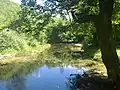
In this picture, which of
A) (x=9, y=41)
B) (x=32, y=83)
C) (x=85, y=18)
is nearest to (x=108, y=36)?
(x=85, y=18)

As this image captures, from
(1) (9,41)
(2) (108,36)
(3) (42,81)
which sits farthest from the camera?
(1) (9,41)

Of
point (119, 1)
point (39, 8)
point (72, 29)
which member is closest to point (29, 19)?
point (39, 8)

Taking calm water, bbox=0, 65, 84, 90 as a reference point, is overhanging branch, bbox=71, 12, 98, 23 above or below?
→ above

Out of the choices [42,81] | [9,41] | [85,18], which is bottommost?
[42,81]

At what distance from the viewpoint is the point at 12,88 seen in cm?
1549

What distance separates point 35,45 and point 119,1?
30.5 m

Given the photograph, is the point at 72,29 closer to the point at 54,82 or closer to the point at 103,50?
the point at 103,50

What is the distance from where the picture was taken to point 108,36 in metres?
11.1

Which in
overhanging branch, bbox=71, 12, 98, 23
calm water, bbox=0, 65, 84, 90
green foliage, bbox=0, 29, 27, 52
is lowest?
calm water, bbox=0, 65, 84, 90

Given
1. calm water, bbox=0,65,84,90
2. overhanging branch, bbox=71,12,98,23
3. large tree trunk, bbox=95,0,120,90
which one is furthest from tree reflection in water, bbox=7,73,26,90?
large tree trunk, bbox=95,0,120,90

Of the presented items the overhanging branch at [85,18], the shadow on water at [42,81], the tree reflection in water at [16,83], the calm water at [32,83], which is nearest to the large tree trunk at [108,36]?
the overhanging branch at [85,18]

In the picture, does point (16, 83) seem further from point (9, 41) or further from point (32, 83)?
point (9, 41)

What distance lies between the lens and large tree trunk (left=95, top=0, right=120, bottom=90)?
10859 millimetres

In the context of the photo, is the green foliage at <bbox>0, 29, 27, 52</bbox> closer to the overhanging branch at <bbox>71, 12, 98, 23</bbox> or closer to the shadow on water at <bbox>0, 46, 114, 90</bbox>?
the shadow on water at <bbox>0, 46, 114, 90</bbox>
